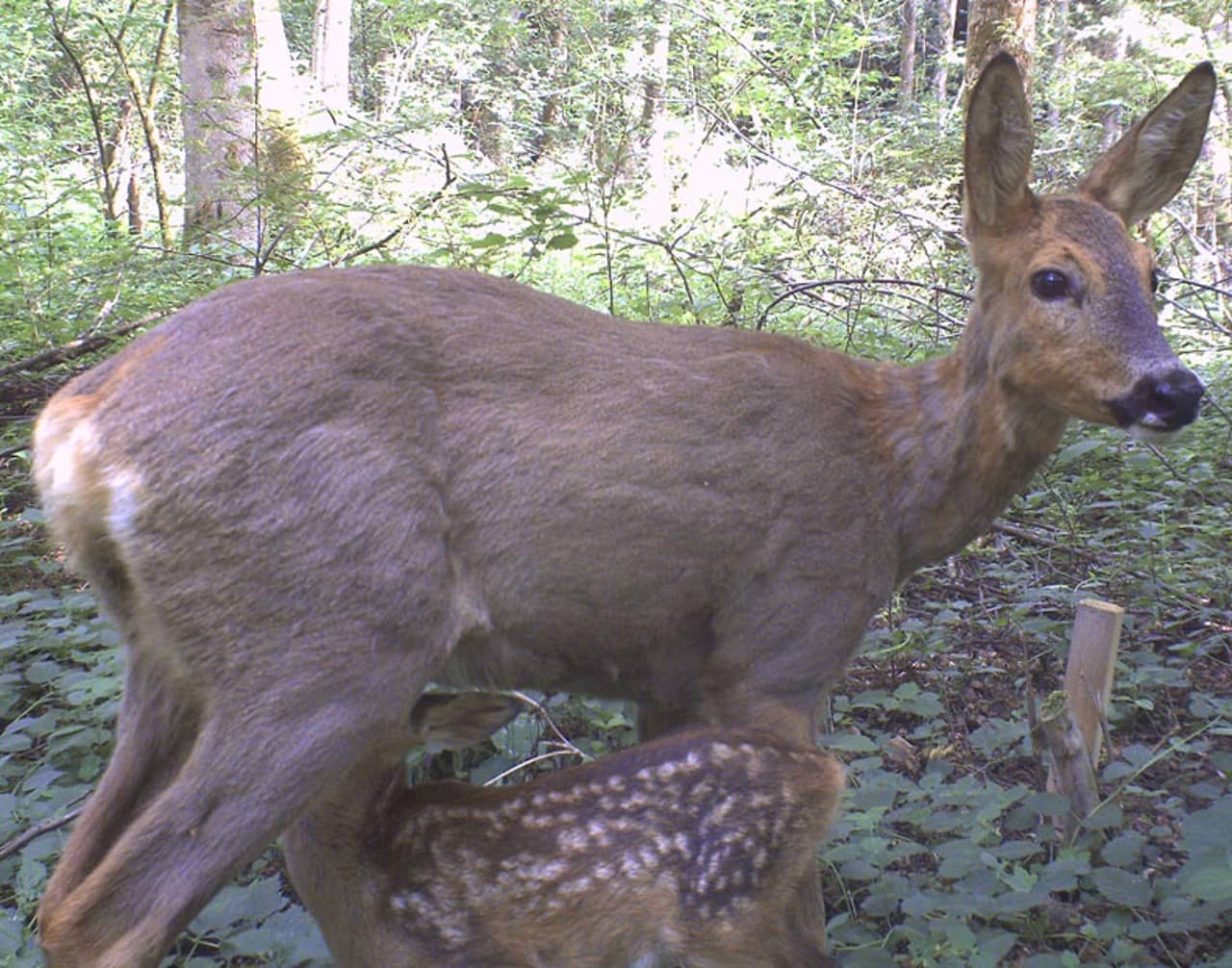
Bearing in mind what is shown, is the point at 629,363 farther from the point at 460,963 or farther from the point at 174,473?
the point at 460,963

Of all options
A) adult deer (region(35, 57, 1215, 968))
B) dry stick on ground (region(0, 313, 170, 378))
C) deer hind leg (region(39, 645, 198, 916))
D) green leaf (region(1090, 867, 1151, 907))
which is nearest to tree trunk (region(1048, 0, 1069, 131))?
dry stick on ground (region(0, 313, 170, 378))

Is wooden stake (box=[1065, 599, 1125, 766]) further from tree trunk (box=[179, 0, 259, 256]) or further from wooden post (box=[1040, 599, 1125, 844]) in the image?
tree trunk (box=[179, 0, 259, 256])

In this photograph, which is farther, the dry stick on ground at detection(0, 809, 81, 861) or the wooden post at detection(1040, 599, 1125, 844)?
the wooden post at detection(1040, 599, 1125, 844)

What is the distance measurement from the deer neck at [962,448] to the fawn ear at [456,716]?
4.23ft

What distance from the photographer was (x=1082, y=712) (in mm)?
4340

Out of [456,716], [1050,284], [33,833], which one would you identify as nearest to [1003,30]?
[1050,284]

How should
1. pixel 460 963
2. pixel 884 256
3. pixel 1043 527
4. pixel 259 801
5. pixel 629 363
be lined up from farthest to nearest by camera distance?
pixel 884 256
pixel 1043 527
pixel 629 363
pixel 460 963
pixel 259 801

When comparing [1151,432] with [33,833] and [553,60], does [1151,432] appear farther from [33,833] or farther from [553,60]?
[553,60]

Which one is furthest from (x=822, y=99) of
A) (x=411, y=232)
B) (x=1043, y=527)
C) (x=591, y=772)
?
(x=591, y=772)

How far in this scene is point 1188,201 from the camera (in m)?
12.4

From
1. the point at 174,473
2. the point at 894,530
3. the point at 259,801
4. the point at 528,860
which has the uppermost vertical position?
the point at 174,473

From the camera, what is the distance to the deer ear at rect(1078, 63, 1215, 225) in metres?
4.23

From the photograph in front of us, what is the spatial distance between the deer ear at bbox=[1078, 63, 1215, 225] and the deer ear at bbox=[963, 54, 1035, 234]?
1.25 feet

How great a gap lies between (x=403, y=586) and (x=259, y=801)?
568 mm
